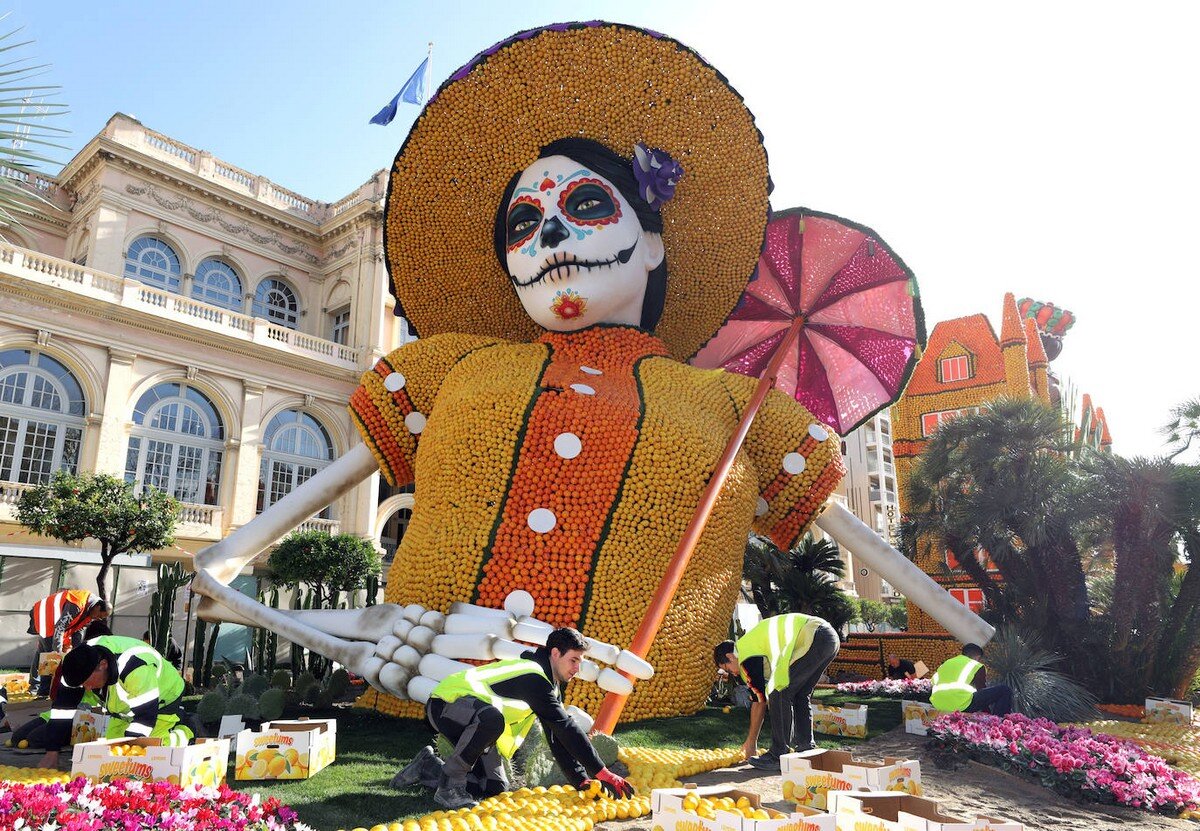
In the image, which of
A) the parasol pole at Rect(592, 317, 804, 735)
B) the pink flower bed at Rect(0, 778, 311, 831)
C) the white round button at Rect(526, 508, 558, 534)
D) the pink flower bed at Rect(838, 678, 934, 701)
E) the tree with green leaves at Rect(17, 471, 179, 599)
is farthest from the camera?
the tree with green leaves at Rect(17, 471, 179, 599)

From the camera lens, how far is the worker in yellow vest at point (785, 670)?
5102 millimetres

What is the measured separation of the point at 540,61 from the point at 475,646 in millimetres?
4287

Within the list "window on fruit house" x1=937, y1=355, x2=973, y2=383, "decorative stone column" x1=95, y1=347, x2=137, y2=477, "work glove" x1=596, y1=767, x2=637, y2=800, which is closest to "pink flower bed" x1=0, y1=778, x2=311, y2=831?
"work glove" x1=596, y1=767, x2=637, y2=800

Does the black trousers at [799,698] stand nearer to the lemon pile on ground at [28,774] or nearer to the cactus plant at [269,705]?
the cactus plant at [269,705]

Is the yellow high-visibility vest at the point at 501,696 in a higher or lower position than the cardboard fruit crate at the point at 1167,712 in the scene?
higher

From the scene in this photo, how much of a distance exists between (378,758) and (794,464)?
3.57 m

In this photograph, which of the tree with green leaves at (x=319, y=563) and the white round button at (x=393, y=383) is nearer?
the white round button at (x=393, y=383)

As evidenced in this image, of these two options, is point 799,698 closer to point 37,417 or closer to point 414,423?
point 414,423

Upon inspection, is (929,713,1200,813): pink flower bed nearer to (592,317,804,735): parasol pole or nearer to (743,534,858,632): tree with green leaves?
(592,317,804,735): parasol pole

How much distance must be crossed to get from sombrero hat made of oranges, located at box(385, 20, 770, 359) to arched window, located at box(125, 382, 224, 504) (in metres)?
15.9

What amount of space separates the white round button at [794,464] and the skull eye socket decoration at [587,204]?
2.20 metres

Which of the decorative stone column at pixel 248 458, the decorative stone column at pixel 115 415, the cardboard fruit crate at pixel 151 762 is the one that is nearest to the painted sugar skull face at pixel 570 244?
the cardboard fruit crate at pixel 151 762

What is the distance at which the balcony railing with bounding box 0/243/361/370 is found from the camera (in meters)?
18.2

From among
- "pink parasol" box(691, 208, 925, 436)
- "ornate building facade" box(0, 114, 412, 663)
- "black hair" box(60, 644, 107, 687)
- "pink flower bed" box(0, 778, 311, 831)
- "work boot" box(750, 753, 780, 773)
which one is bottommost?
"work boot" box(750, 753, 780, 773)
